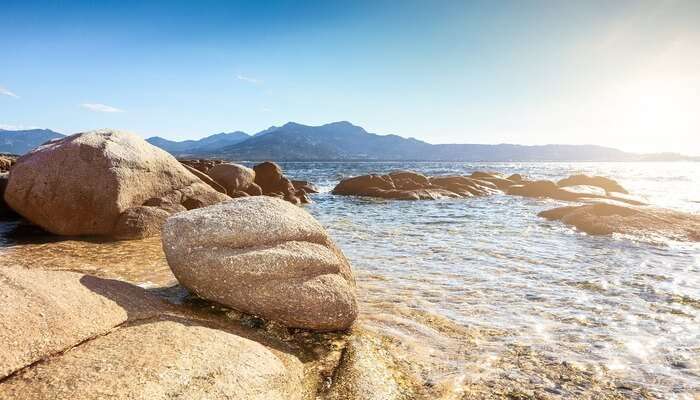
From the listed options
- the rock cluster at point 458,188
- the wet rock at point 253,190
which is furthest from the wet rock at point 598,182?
the wet rock at point 253,190

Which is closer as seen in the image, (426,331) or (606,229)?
(426,331)

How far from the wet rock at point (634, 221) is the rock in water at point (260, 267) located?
1163 cm

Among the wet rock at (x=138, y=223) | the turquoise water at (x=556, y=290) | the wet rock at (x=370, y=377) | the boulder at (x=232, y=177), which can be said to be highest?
the boulder at (x=232, y=177)

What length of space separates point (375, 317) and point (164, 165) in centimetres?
897

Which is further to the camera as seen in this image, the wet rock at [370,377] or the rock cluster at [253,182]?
the rock cluster at [253,182]

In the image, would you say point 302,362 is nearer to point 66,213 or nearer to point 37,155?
point 66,213

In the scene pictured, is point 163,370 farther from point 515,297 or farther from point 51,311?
point 515,297

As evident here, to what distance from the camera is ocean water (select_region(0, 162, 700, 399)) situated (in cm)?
490

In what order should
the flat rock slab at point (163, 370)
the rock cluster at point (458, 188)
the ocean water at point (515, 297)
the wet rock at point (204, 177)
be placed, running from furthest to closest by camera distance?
the rock cluster at point (458, 188), the wet rock at point (204, 177), the ocean water at point (515, 297), the flat rock slab at point (163, 370)

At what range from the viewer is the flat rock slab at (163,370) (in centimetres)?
306

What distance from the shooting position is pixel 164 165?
1260 cm

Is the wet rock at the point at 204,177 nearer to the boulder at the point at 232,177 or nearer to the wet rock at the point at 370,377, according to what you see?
the boulder at the point at 232,177

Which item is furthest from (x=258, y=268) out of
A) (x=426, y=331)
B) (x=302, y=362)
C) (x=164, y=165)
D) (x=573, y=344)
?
(x=164, y=165)

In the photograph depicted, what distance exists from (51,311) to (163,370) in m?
1.19
